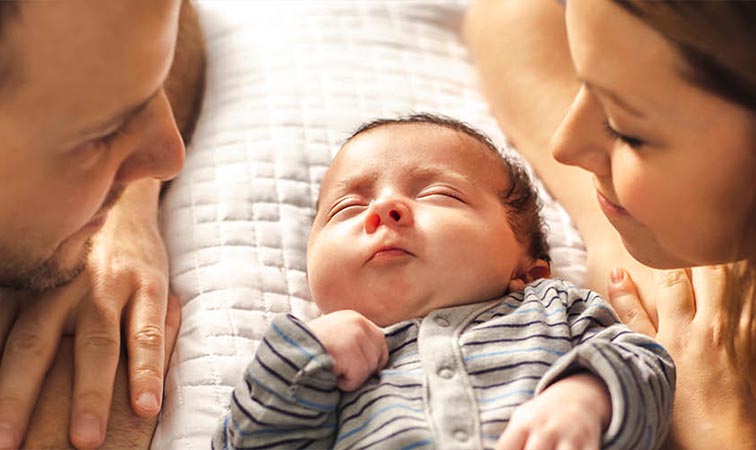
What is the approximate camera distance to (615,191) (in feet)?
3.29

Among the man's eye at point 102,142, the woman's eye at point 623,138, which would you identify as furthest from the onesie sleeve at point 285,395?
the woman's eye at point 623,138

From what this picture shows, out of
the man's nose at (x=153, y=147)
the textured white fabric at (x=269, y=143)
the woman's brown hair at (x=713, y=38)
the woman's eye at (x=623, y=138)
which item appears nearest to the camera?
the woman's brown hair at (x=713, y=38)

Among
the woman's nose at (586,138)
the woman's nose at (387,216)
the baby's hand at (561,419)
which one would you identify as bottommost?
the woman's nose at (387,216)

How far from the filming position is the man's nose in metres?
1.07

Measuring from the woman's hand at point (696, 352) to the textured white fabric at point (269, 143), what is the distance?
0.47 ft

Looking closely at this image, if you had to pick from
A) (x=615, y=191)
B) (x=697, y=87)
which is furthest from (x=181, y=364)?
(x=697, y=87)

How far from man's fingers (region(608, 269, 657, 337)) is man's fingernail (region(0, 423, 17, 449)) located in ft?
2.47

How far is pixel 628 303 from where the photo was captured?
1.34 metres

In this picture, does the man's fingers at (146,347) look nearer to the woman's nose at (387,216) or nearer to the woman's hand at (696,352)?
the woman's nose at (387,216)

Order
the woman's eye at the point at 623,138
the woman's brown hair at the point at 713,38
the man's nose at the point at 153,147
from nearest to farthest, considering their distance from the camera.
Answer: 1. the woman's brown hair at the point at 713,38
2. the woman's eye at the point at 623,138
3. the man's nose at the point at 153,147

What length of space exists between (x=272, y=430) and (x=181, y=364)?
0.89 feet

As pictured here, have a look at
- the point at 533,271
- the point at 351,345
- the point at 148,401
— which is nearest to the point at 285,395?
the point at 351,345

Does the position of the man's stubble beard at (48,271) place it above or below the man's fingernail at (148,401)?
above

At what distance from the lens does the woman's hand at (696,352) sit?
1.17 m
